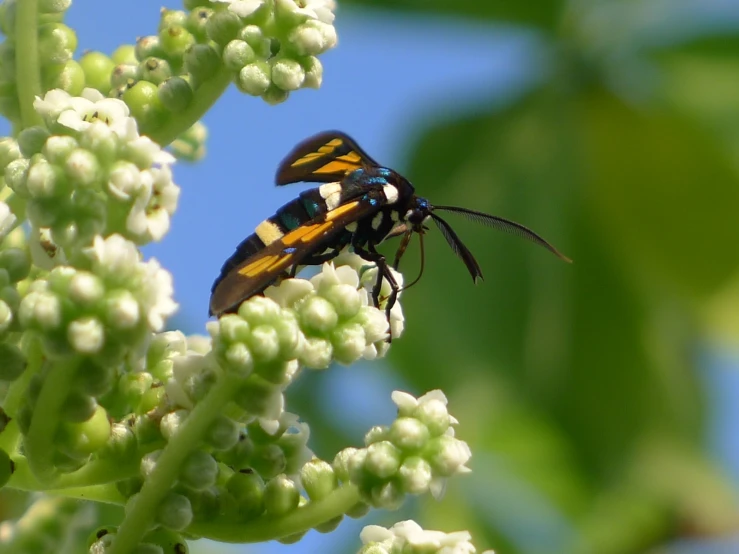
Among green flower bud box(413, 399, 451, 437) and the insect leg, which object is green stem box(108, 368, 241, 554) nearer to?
green flower bud box(413, 399, 451, 437)

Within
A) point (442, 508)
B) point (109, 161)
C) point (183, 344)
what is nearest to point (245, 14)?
point (109, 161)

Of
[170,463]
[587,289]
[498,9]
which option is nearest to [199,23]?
[170,463]

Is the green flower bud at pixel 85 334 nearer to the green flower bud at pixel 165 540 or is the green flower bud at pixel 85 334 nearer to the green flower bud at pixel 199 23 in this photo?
the green flower bud at pixel 165 540

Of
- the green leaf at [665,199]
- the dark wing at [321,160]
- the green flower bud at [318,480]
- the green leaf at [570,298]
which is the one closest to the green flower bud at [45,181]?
the green flower bud at [318,480]

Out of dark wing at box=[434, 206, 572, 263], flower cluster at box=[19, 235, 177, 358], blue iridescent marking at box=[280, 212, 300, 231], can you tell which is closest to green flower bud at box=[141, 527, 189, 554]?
flower cluster at box=[19, 235, 177, 358]

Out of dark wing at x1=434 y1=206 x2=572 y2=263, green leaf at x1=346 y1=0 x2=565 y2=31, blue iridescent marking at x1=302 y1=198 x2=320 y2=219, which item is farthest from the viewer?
green leaf at x1=346 y1=0 x2=565 y2=31

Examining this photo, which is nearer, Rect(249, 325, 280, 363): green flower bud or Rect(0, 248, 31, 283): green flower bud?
Rect(249, 325, 280, 363): green flower bud
